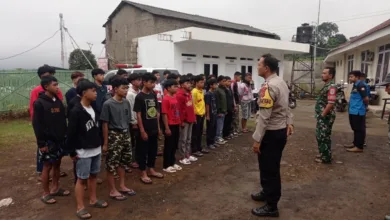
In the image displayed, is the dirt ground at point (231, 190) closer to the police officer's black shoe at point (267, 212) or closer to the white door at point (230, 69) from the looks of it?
the police officer's black shoe at point (267, 212)

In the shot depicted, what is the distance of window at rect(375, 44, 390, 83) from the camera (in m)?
12.5

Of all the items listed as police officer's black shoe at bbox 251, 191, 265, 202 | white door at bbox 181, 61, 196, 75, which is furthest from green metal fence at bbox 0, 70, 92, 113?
police officer's black shoe at bbox 251, 191, 265, 202

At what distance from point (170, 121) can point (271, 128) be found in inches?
76.5

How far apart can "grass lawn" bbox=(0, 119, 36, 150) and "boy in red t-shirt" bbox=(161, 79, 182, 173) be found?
404 cm

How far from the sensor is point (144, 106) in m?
4.25

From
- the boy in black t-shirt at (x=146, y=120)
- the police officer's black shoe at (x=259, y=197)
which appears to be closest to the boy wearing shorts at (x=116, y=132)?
the boy in black t-shirt at (x=146, y=120)

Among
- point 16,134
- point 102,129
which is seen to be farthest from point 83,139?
point 16,134

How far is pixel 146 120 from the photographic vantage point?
4266 mm

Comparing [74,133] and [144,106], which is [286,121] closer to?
[144,106]

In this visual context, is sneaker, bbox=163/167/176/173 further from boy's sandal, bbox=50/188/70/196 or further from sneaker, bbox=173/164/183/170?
boy's sandal, bbox=50/188/70/196

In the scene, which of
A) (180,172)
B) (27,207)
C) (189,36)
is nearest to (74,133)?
(27,207)

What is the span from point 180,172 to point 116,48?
21712 mm

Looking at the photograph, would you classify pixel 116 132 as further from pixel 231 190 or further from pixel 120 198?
→ pixel 231 190

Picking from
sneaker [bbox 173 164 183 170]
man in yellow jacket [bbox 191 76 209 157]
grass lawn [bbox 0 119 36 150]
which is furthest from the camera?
grass lawn [bbox 0 119 36 150]
